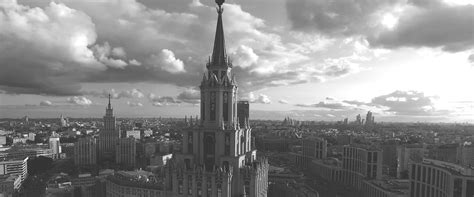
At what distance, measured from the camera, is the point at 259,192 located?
2497cm

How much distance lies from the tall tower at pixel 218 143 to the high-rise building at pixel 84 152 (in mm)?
85343

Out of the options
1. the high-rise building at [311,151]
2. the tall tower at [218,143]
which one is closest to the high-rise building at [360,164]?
the high-rise building at [311,151]

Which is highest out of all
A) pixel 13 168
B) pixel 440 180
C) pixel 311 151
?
pixel 440 180

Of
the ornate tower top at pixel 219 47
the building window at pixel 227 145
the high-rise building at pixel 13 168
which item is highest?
the ornate tower top at pixel 219 47

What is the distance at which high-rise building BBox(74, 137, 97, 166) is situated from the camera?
97312 mm

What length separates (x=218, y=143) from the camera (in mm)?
23812

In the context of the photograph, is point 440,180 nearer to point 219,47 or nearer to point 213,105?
point 213,105

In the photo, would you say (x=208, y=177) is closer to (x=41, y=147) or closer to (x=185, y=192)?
(x=185, y=192)

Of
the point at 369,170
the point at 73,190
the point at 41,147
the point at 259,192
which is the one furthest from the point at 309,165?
the point at 41,147

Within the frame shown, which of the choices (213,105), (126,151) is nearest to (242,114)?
(213,105)

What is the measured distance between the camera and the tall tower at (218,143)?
76.2ft

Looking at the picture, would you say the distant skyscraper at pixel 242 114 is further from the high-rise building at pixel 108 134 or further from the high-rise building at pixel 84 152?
the high-rise building at pixel 108 134

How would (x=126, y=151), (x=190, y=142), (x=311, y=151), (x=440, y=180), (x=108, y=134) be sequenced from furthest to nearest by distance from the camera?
(x=108, y=134) → (x=126, y=151) → (x=311, y=151) → (x=440, y=180) → (x=190, y=142)

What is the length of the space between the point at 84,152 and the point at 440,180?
92.3 metres
